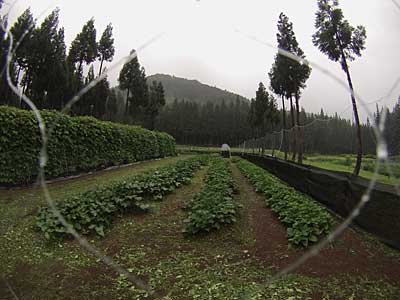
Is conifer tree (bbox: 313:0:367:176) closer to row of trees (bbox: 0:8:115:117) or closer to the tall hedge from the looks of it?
row of trees (bbox: 0:8:115:117)

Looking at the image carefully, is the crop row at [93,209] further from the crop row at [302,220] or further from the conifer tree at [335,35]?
the conifer tree at [335,35]

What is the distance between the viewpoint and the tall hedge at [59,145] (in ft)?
22.7

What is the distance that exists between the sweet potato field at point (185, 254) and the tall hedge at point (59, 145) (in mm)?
1580

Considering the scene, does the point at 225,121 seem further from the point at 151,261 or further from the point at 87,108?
the point at 151,261

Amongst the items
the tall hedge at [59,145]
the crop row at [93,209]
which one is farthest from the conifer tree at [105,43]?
the crop row at [93,209]

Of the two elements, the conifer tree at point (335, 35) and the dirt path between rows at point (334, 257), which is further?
the dirt path between rows at point (334, 257)

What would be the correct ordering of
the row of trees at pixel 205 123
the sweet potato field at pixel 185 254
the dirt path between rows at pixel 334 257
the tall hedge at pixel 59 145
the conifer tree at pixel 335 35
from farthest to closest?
the row of trees at pixel 205 123, the tall hedge at pixel 59 145, the dirt path between rows at pixel 334 257, the sweet potato field at pixel 185 254, the conifer tree at pixel 335 35

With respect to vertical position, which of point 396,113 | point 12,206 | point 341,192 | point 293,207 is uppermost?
point 396,113

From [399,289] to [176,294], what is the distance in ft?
7.84

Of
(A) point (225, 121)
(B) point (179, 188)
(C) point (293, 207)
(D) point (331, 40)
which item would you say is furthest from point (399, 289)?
(A) point (225, 121)

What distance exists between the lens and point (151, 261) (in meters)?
3.57

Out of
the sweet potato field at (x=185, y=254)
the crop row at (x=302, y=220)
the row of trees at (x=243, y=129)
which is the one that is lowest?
the sweet potato field at (x=185, y=254)

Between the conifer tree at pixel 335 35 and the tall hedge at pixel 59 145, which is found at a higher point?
the conifer tree at pixel 335 35

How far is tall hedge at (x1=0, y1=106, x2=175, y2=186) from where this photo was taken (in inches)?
273
